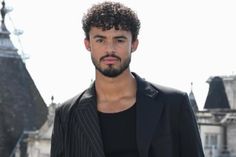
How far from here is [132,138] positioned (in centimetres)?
521

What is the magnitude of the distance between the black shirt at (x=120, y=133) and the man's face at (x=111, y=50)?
28 centimetres

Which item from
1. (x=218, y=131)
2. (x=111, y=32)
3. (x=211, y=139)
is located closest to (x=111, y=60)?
(x=111, y=32)

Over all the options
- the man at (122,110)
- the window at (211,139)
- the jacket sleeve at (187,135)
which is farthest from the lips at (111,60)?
the window at (211,139)

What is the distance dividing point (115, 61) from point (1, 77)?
4180cm

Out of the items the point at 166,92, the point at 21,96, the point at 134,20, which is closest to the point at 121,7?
the point at 134,20

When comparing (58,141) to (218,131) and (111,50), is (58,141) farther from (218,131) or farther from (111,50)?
(218,131)

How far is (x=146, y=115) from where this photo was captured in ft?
16.9

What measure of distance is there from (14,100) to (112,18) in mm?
40923

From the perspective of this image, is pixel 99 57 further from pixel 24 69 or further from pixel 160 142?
pixel 24 69

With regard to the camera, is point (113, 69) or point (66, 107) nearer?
point (113, 69)

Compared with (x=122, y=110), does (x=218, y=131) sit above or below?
below

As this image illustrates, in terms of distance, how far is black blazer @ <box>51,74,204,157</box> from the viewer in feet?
16.8

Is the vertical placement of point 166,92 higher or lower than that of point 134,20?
lower

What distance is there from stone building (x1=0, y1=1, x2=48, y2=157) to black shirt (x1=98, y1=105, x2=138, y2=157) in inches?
1528
